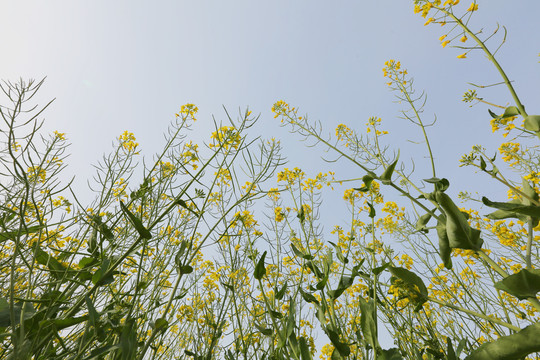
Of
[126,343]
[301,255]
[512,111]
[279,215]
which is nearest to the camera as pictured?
[126,343]

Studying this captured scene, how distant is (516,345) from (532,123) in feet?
1.59

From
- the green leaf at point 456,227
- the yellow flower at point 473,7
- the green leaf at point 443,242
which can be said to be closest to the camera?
the green leaf at point 456,227

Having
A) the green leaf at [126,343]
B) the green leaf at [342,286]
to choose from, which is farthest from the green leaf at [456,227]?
the green leaf at [126,343]

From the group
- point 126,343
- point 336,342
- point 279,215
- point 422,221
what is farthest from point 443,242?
point 279,215

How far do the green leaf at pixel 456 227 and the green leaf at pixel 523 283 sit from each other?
0.10 meters

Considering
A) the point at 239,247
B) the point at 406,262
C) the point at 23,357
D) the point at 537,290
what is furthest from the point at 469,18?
the point at 406,262

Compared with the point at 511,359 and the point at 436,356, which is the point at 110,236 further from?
the point at 436,356

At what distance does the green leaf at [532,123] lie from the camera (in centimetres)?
70

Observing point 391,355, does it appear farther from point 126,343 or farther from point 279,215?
point 279,215

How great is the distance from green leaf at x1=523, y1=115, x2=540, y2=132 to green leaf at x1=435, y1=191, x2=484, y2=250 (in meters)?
0.26

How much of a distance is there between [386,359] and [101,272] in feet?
2.27

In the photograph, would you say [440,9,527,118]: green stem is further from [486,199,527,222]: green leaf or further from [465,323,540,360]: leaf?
[465,323,540,360]: leaf

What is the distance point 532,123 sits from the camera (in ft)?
2.33

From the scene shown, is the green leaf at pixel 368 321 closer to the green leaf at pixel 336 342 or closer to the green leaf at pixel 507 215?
the green leaf at pixel 336 342
